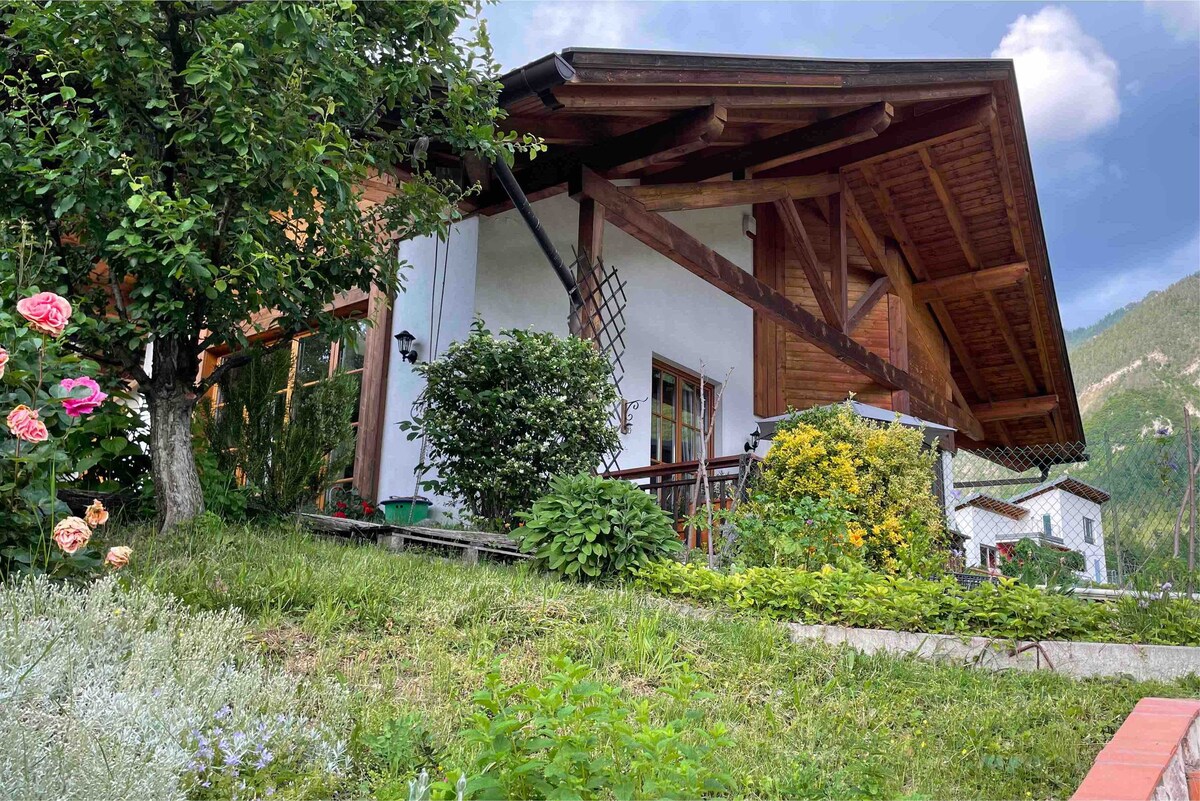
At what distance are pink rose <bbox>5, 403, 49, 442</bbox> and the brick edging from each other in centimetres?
324

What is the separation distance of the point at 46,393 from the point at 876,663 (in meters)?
3.40

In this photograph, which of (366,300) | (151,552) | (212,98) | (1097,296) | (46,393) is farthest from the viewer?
(1097,296)

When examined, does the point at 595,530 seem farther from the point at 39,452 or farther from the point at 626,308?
the point at 626,308

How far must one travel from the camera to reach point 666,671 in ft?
10.5

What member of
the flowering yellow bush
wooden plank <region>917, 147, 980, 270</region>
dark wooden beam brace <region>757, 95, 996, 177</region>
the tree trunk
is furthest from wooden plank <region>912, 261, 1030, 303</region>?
the tree trunk

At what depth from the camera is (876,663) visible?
11.7 ft

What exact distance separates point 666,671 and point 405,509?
3.90m

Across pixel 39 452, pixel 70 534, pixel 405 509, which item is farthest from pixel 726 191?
pixel 70 534

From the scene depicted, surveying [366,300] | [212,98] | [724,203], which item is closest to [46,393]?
[212,98]

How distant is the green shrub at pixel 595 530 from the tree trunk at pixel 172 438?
1.72 metres

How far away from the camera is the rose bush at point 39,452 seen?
2924 mm

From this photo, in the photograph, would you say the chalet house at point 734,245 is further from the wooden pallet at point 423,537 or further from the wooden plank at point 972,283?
the wooden pallet at point 423,537

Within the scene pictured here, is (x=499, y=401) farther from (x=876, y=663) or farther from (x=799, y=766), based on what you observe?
(x=799, y=766)

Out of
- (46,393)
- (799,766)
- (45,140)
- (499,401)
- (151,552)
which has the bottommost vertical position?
(799,766)
